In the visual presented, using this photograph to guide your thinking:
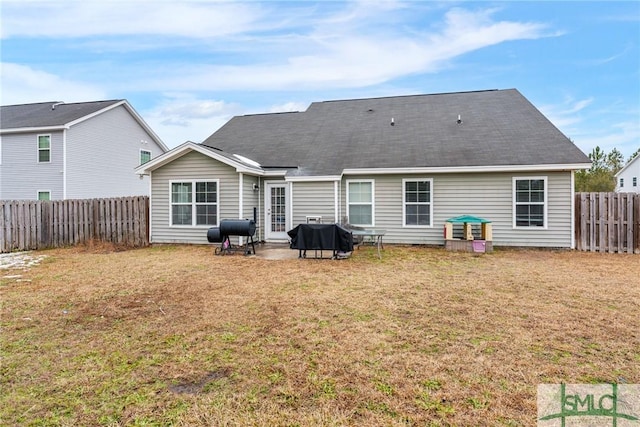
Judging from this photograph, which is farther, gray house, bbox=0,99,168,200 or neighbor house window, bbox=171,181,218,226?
gray house, bbox=0,99,168,200

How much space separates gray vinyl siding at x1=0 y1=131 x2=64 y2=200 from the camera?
616 inches

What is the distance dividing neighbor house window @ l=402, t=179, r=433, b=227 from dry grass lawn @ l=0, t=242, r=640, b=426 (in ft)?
14.9

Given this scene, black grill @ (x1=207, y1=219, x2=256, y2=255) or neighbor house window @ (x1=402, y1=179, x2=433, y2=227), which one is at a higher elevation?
neighbor house window @ (x1=402, y1=179, x2=433, y2=227)

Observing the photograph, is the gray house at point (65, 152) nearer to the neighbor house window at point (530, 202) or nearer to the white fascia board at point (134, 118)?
the white fascia board at point (134, 118)

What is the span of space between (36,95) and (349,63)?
19963 millimetres

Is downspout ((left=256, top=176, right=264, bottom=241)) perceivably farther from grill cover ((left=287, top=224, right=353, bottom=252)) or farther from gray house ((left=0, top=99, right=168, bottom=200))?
gray house ((left=0, top=99, right=168, bottom=200))

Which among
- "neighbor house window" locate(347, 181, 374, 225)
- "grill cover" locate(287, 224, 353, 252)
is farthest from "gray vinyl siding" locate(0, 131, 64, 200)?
"neighbor house window" locate(347, 181, 374, 225)

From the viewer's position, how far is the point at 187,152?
440 inches

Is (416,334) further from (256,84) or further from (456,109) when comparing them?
(256,84)

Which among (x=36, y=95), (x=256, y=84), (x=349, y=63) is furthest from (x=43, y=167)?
(x=349, y=63)

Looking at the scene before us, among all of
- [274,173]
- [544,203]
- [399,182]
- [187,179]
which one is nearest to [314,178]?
[274,173]

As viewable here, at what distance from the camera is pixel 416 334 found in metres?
3.82

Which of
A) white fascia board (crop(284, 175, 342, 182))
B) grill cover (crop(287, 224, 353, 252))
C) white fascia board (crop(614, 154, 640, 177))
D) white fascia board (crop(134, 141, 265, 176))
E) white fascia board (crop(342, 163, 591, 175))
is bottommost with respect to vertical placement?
grill cover (crop(287, 224, 353, 252))

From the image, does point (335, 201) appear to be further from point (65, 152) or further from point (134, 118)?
point (134, 118)
